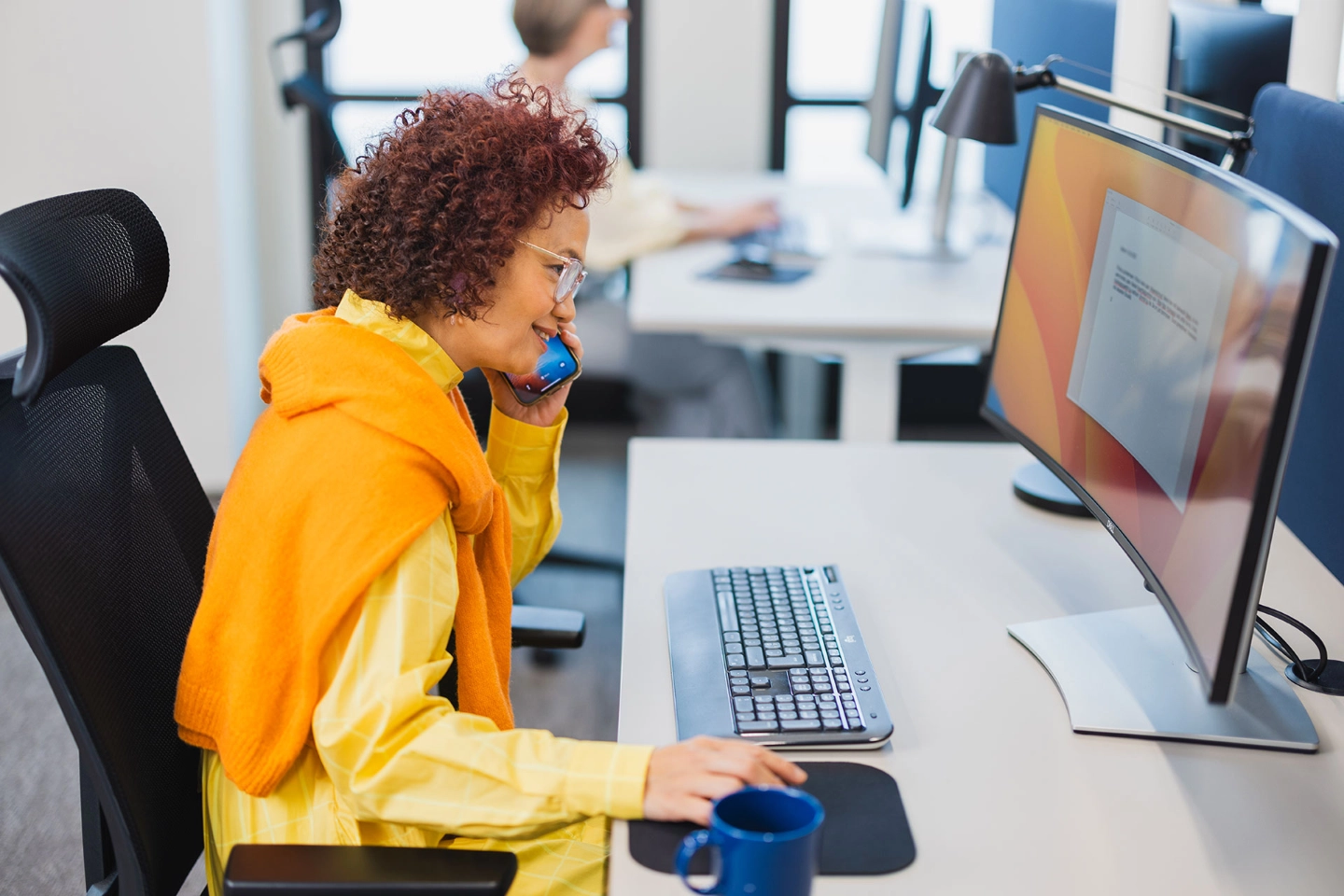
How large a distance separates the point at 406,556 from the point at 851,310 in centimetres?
136

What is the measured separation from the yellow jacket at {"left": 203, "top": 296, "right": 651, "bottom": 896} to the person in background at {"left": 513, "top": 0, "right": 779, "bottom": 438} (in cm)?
163

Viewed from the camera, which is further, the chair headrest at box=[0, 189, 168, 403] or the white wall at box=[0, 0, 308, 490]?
the white wall at box=[0, 0, 308, 490]

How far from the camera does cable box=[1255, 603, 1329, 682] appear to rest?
105 cm

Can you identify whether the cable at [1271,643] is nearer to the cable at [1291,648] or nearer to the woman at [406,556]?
the cable at [1291,648]

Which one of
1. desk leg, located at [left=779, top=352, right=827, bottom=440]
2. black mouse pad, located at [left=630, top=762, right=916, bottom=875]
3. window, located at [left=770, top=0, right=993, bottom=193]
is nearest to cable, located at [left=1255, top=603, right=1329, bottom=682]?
black mouse pad, located at [left=630, top=762, right=916, bottom=875]

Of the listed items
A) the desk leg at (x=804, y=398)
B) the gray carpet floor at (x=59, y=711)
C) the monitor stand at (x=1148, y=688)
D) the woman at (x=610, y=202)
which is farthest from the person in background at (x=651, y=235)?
the monitor stand at (x=1148, y=688)

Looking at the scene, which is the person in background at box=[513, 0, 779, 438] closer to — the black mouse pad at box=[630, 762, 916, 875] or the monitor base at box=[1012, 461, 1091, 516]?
the monitor base at box=[1012, 461, 1091, 516]

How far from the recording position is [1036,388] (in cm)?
128

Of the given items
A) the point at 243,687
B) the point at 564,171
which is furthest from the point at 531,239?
the point at 243,687

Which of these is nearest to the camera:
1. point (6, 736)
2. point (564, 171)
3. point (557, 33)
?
point (564, 171)

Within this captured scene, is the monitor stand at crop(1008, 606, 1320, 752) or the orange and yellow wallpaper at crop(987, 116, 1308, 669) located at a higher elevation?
the orange and yellow wallpaper at crop(987, 116, 1308, 669)

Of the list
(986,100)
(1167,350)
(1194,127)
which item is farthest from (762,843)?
(986,100)

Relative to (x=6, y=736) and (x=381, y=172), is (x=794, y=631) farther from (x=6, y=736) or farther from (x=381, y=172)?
(x=6, y=736)

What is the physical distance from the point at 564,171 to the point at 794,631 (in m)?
0.44
